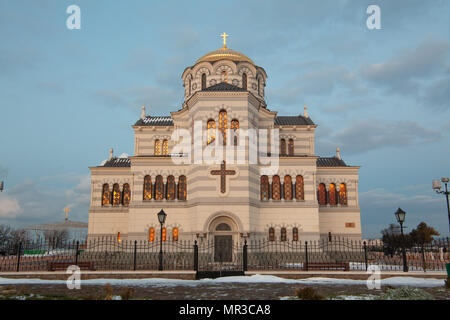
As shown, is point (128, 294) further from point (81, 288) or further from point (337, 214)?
point (337, 214)

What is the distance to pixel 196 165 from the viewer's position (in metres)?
26.5

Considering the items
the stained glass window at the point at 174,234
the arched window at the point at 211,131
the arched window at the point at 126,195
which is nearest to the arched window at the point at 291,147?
the arched window at the point at 211,131

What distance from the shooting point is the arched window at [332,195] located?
33.3m

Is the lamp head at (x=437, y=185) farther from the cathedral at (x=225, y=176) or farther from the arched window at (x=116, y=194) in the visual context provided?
the arched window at (x=116, y=194)

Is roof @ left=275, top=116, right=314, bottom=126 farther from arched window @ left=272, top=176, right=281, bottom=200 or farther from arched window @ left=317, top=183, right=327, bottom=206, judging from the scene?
arched window @ left=272, top=176, right=281, bottom=200

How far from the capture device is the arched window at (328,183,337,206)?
33.3m

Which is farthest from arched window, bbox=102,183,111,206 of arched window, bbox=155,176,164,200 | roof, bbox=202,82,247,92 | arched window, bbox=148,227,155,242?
roof, bbox=202,82,247,92

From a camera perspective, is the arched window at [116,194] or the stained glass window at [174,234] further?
the arched window at [116,194]

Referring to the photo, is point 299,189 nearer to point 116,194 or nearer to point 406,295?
point 116,194

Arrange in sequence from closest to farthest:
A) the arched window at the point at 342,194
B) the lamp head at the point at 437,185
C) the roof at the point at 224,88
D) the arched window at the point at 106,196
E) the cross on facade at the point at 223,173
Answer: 1. the lamp head at the point at 437,185
2. the cross on facade at the point at 223,173
3. the roof at the point at 224,88
4. the arched window at the point at 106,196
5. the arched window at the point at 342,194

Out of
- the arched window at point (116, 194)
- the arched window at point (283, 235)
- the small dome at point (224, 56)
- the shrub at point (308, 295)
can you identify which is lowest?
the shrub at point (308, 295)

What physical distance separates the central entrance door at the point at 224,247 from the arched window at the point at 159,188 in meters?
6.53

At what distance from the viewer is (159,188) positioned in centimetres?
2931
